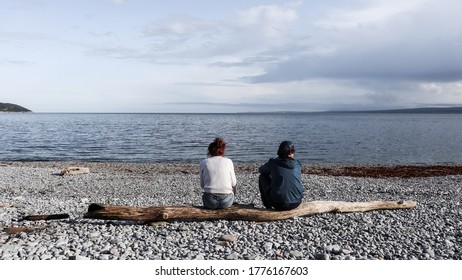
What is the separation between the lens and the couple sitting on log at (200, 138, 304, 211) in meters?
9.37

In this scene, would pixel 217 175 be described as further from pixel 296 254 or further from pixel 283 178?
pixel 296 254

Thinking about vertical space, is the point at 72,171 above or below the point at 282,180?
below

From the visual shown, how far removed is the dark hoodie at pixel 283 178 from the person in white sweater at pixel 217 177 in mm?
850

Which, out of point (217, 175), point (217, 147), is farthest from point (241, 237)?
point (217, 147)

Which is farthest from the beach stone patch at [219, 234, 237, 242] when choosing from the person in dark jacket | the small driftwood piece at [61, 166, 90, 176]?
the small driftwood piece at [61, 166, 90, 176]

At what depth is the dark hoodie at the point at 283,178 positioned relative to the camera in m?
9.62

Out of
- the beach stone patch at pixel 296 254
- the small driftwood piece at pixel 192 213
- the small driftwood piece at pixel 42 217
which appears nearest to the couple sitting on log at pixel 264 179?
the small driftwood piece at pixel 192 213

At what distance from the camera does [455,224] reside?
34.4 ft

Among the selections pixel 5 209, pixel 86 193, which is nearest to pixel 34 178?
pixel 86 193

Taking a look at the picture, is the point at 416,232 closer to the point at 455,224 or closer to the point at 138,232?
the point at 455,224

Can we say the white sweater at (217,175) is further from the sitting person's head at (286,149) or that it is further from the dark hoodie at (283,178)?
the sitting person's head at (286,149)

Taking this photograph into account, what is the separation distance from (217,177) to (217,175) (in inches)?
2.0

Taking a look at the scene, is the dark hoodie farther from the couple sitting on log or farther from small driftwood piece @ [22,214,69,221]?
small driftwood piece @ [22,214,69,221]

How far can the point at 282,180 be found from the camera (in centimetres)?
967
